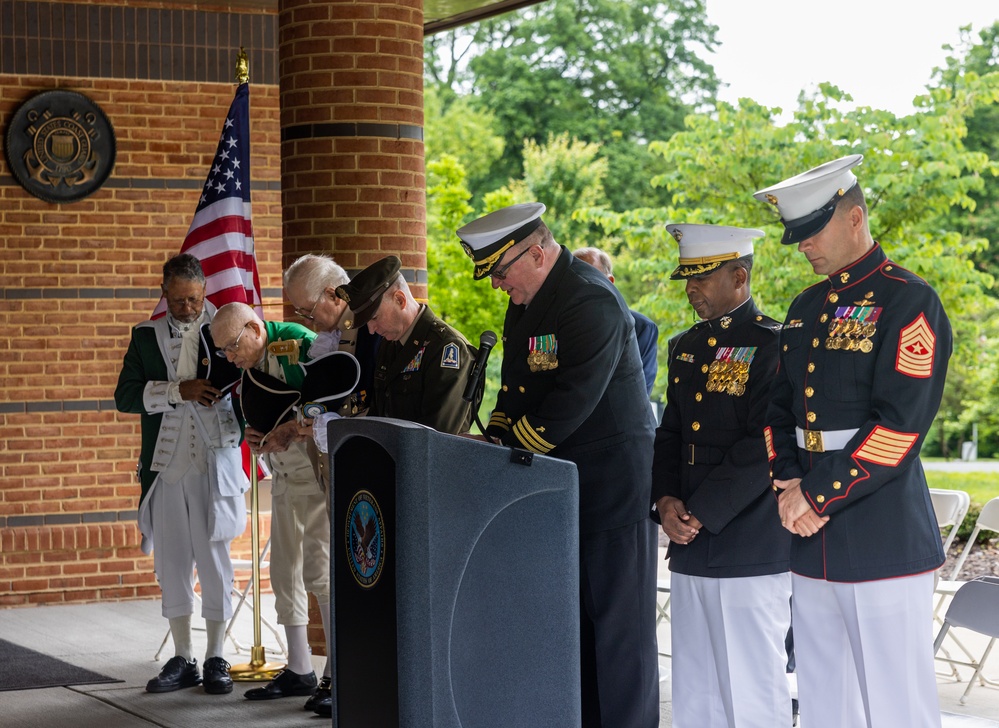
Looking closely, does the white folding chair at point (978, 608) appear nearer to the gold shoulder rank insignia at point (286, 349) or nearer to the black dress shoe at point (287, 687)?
the black dress shoe at point (287, 687)

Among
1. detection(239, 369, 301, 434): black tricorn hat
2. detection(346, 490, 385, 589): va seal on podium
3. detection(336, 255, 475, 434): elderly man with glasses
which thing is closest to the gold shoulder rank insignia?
detection(239, 369, 301, 434): black tricorn hat

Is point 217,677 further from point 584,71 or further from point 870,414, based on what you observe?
point 584,71

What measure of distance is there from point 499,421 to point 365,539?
0.75 meters

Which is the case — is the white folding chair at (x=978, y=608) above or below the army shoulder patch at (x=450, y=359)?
below

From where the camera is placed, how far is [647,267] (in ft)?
48.1

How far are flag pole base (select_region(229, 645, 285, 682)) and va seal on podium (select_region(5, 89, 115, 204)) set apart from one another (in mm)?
3699

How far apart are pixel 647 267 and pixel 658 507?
10.8 meters

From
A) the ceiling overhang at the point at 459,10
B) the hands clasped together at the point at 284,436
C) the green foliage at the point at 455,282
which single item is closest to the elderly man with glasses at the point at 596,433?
the hands clasped together at the point at 284,436

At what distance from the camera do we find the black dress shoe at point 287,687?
5.59 meters

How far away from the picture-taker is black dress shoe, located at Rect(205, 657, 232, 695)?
225 inches

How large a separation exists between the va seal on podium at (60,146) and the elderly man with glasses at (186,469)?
2.94 metres

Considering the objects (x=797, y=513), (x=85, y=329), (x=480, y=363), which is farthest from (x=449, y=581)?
(x=85, y=329)

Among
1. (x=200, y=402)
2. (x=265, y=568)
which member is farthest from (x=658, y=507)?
(x=265, y=568)

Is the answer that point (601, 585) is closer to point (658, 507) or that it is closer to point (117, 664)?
point (658, 507)
